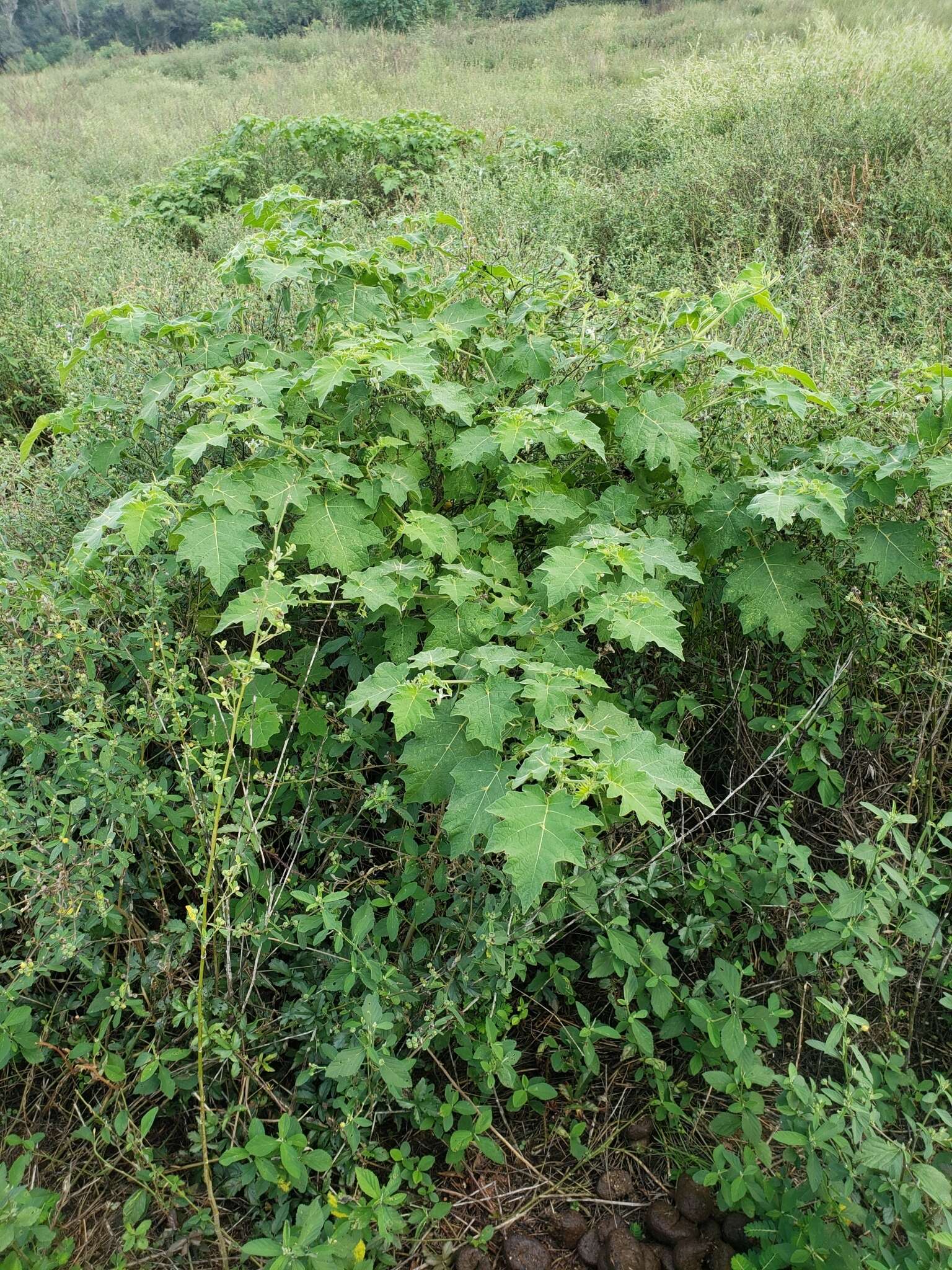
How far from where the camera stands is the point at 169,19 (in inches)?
1078

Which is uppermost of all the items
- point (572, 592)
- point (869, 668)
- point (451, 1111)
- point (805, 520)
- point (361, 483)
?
point (361, 483)

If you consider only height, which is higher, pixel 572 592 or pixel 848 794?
pixel 572 592

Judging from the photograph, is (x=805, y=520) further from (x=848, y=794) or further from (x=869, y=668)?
(x=848, y=794)

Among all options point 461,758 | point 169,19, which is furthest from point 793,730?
point 169,19

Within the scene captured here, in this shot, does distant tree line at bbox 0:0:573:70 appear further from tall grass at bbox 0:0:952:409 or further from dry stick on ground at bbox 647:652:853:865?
dry stick on ground at bbox 647:652:853:865

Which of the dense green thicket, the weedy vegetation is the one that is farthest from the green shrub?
the dense green thicket

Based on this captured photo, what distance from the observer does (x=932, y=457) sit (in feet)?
6.85

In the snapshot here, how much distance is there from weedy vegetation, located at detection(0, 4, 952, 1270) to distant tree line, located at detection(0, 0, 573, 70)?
18266mm

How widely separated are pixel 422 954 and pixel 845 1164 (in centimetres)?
94

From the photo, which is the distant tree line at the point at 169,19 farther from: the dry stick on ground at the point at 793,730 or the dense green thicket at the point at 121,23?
the dry stick on ground at the point at 793,730

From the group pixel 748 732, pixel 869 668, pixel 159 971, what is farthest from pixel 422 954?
pixel 869 668

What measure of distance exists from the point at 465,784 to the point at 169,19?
3488 cm

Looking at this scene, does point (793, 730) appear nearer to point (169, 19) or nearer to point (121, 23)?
point (169, 19)

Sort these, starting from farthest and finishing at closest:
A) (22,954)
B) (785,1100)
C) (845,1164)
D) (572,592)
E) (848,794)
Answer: (848,794) → (22,954) → (572,592) → (785,1100) → (845,1164)
